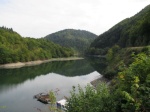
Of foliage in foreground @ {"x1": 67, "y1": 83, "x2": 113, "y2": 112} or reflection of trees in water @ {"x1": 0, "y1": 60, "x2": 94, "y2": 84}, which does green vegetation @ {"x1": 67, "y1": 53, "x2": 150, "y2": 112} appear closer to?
foliage in foreground @ {"x1": 67, "y1": 83, "x2": 113, "y2": 112}

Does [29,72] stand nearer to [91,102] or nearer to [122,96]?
[91,102]

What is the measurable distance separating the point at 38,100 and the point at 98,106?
47650 millimetres

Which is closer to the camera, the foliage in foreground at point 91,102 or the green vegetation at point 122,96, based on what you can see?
the green vegetation at point 122,96

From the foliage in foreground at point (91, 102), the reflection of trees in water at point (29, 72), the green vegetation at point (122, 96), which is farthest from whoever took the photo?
the reflection of trees in water at point (29, 72)

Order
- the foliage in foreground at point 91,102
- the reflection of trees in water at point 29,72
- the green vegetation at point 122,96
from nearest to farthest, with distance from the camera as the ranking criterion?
the green vegetation at point 122,96, the foliage in foreground at point 91,102, the reflection of trees in water at point 29,72

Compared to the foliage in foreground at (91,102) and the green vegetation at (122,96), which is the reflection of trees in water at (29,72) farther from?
the green vegetation at (122,96)

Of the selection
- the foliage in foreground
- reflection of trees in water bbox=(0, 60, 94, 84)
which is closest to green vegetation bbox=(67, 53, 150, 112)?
the foliage in foreground

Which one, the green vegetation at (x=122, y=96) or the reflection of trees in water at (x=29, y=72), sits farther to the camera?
the reflection of trees in water at (x=29, y=72)

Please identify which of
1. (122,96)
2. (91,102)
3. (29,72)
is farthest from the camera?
(29,72)

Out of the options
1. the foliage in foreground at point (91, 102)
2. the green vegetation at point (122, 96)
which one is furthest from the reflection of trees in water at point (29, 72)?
the green vegetation at point (122, 96)

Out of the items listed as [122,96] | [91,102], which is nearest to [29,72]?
[91,102]

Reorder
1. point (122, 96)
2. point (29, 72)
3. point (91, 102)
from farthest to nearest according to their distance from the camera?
1. point (29, 72)
2. point (91, 102)
3. point (122, 96)

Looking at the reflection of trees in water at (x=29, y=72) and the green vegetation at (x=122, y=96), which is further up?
the green vegetation at (x=122, y=96)

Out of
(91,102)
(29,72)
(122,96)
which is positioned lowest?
(29,72)
